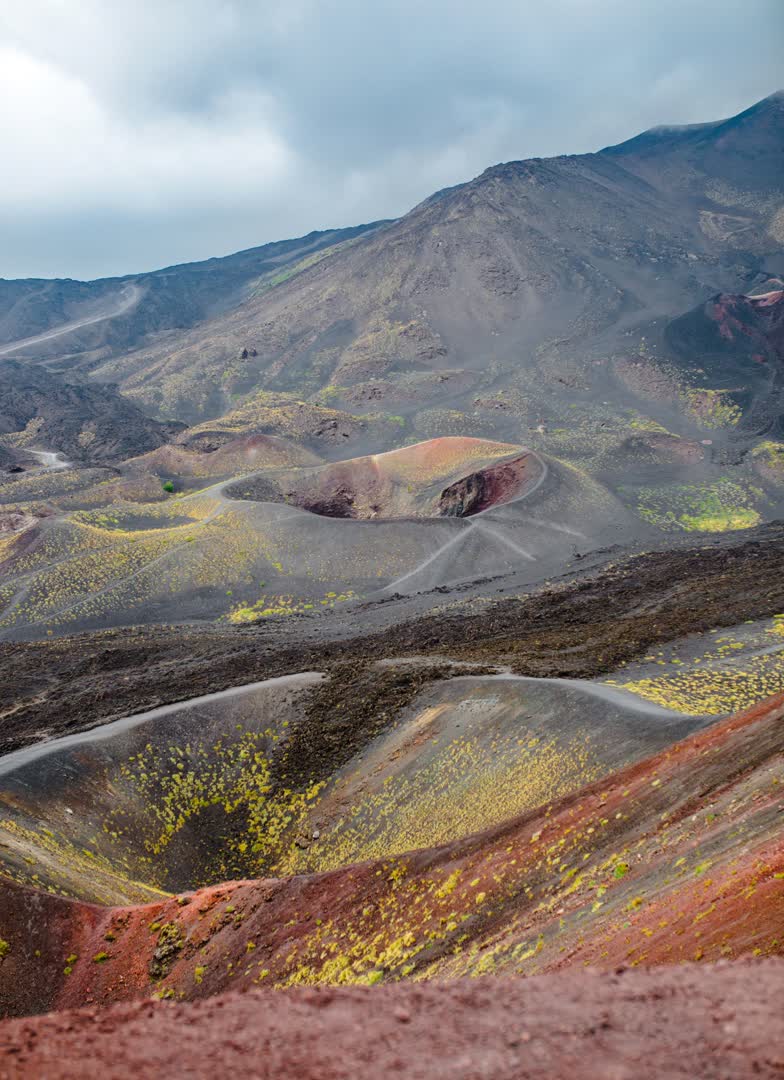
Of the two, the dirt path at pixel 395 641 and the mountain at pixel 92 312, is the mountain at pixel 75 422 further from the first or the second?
the dirt path at pixel 395 641

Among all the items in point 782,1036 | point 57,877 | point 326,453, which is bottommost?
point 57,877

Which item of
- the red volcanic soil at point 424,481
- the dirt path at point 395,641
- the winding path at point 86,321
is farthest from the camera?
the winding path at point 86,321

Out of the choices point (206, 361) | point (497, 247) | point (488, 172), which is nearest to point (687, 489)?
point (497, 247)

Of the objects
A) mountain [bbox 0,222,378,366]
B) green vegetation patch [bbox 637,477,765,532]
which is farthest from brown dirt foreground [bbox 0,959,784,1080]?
mountain [bbox 0,222,378,366]

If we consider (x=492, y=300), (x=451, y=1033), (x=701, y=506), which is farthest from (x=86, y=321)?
(x=451, y=1033)

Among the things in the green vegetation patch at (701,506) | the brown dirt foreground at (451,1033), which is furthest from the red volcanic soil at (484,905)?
the green vegetation patch at (701,506)

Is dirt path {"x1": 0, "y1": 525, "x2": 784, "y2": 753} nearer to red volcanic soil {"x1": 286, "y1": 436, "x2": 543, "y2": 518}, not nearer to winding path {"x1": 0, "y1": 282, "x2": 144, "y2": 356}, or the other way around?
red volcanic soil {"x1": 286, "y1": 436, "x2": 543, "y2": 518}

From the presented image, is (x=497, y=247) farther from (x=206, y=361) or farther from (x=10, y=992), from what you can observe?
(x=10, y=992)

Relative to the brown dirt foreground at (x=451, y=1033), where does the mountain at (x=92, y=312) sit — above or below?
above
